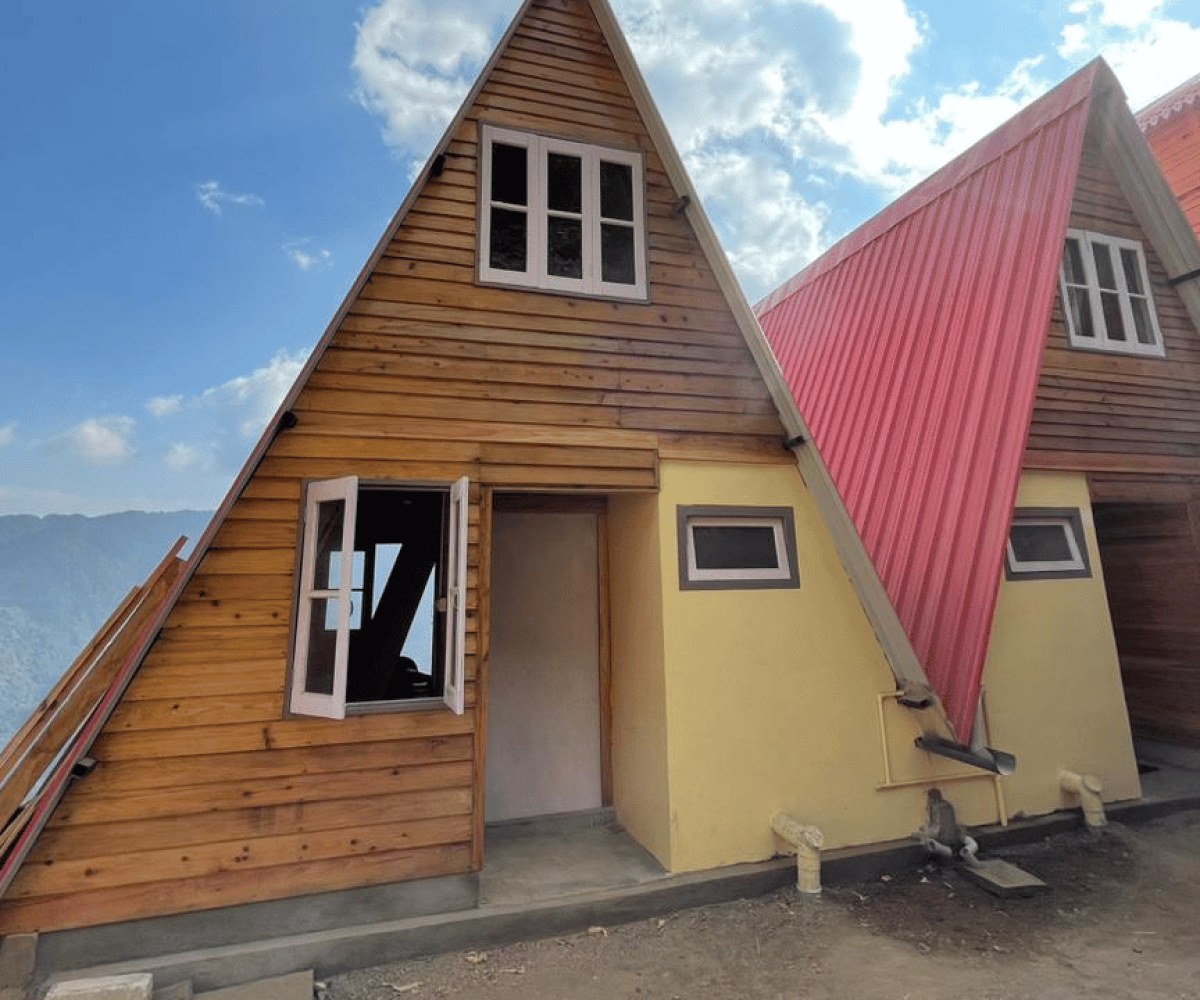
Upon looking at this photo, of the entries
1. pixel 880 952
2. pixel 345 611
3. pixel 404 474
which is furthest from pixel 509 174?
pixel 880 952

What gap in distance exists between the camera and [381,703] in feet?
11.0

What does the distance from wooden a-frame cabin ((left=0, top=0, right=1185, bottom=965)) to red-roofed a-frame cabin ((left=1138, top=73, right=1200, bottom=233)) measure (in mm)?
7412

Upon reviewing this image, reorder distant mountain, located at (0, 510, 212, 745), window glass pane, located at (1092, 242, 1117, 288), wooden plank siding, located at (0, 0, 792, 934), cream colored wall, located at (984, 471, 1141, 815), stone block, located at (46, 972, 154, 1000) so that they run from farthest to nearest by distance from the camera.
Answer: distant mountain, located at (0, 510, 212, 745), window glass pane, located at (1092, 242, 1117, 288), cream colored wall, located at (984, 471, 1141, 815), wooden plank siding, located at (0, 0, 792, 934), stone block, located at (46, 972, 154, 1000)

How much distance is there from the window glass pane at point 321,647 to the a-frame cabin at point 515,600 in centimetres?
2

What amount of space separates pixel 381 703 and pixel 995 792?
14.5 ft

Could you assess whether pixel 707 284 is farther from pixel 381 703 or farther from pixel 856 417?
pixel 381 703

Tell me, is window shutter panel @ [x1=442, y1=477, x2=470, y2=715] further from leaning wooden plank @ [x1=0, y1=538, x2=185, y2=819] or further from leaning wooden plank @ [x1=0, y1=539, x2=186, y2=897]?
leaning wooden plank @ [x1=0, y1=538, x2=185, y2=819]

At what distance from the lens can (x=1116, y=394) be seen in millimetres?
5715

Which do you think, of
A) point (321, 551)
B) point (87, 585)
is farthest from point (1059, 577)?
point (87, 585)

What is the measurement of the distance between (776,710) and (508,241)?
12.2 ft

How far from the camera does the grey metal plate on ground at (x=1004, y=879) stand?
354cm

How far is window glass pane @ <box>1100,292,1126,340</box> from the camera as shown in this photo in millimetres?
5980

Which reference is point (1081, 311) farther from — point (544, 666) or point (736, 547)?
point (544, 666)

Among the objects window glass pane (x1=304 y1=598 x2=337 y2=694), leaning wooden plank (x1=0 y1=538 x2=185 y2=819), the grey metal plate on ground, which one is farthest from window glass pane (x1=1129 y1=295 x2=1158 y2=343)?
leaning wooden plank (x1=0 y1=538 x2=185 y2=819)
